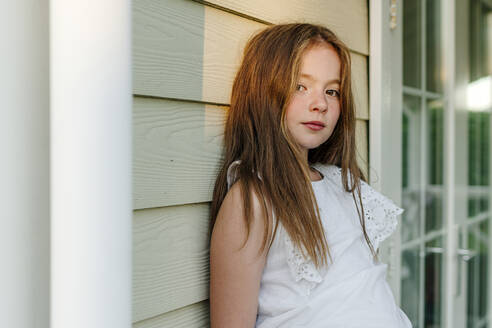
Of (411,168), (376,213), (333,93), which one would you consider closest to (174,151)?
(333,93)

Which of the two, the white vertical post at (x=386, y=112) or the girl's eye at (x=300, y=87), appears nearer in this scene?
the girl's eye at (x=300, y=87)

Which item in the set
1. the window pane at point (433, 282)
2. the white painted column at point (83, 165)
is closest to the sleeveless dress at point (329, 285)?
the white painted column at point (83, 165)

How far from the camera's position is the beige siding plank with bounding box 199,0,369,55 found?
1157mm

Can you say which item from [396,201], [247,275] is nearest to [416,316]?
[396,201]

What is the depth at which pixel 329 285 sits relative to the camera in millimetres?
1056

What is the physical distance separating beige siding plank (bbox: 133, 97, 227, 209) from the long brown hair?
0.04 meters

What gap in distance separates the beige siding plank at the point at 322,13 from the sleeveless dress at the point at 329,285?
39cm

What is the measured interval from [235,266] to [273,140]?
290 mm

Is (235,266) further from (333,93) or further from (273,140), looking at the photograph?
(333,93)

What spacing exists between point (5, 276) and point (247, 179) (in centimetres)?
49

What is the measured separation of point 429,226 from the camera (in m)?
2.29

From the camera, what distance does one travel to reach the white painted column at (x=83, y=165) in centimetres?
69

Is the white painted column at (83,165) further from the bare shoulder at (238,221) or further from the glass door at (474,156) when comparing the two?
the glass door at (474,156)

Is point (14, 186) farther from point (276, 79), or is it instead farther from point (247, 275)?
point (276, 79)
